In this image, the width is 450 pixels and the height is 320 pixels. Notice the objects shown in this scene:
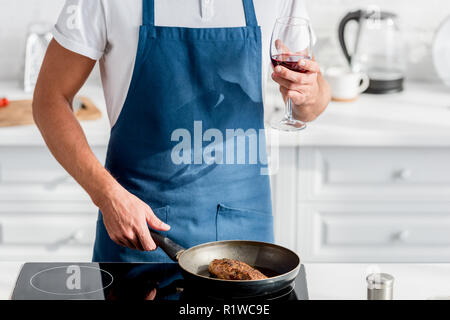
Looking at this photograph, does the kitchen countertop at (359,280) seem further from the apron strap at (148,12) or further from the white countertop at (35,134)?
the white countertop at (35,134)

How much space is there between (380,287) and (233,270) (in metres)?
0.23

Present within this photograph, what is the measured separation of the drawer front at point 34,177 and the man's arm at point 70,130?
85cm

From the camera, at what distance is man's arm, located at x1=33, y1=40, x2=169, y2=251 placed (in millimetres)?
1327

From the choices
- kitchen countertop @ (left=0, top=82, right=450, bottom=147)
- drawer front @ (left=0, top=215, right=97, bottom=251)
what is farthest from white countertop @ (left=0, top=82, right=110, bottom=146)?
drawer front @ (left=0, top=215, right=97, bottom=251)

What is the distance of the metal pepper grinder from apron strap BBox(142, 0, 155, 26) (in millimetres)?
725

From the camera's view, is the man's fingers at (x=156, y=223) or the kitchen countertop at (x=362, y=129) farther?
the kitchen countertop at (x=362, y=129)

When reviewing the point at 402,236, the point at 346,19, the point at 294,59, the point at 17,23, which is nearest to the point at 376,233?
the point at 402,236

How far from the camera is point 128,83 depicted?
1.54 metres

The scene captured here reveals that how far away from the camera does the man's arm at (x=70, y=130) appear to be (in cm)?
133

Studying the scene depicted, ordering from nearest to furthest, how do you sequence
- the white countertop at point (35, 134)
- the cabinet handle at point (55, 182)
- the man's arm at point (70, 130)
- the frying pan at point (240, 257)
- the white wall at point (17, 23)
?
the frying pan at point (240, 257) < the man's arm at point (70, 130) < the white countertop at point (35, 134) < the cabinet handle at point (55, 182) < the white wall at point (17, 23)

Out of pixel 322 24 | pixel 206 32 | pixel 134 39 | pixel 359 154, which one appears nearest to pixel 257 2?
pixel 206 32

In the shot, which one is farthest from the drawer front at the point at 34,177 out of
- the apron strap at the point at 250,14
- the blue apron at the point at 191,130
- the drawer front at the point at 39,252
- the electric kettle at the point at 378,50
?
the electric kettle at the point at 378,50

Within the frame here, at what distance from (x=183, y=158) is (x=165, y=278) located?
413 millimetres

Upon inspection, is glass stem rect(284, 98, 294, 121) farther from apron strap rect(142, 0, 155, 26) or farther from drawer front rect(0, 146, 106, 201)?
drawer front rect(0, 146, 106, 201)
